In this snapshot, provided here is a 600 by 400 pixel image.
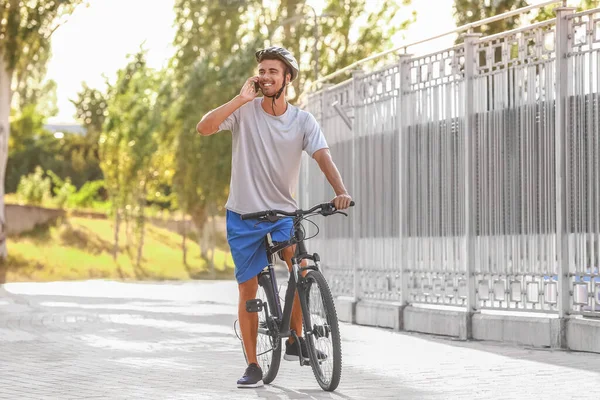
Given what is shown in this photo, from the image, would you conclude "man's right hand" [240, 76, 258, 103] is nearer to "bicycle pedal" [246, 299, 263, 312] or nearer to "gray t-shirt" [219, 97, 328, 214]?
"gray t-shirt" [219, 97, 328, 214]

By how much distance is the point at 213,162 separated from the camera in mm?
47812

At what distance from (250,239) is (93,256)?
42.4 meters

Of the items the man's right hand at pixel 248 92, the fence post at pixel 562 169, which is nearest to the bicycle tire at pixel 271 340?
the man's right hand at pixel 248 92

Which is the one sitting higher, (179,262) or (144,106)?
(144,106)

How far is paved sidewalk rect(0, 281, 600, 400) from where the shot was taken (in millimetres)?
8789

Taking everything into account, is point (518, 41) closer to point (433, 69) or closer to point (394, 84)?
point (433, 69)

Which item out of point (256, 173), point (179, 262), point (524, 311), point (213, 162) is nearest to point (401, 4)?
point (213, 162)

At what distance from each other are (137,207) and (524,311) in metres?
36.9

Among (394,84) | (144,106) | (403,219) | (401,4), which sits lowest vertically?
(403,219)

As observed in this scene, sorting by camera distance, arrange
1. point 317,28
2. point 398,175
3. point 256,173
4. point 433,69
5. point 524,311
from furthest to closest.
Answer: point 317,28 → point 398,175 → point 433,69 → point 524,311 → point 256,173

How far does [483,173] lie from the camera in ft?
43.3

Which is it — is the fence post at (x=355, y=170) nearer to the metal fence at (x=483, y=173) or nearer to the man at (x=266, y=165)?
the metal fence at (x=483, y=173)

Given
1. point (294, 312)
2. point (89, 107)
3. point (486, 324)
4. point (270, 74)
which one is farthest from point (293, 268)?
point (89, 107)

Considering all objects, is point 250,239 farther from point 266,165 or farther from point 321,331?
point 321,331
